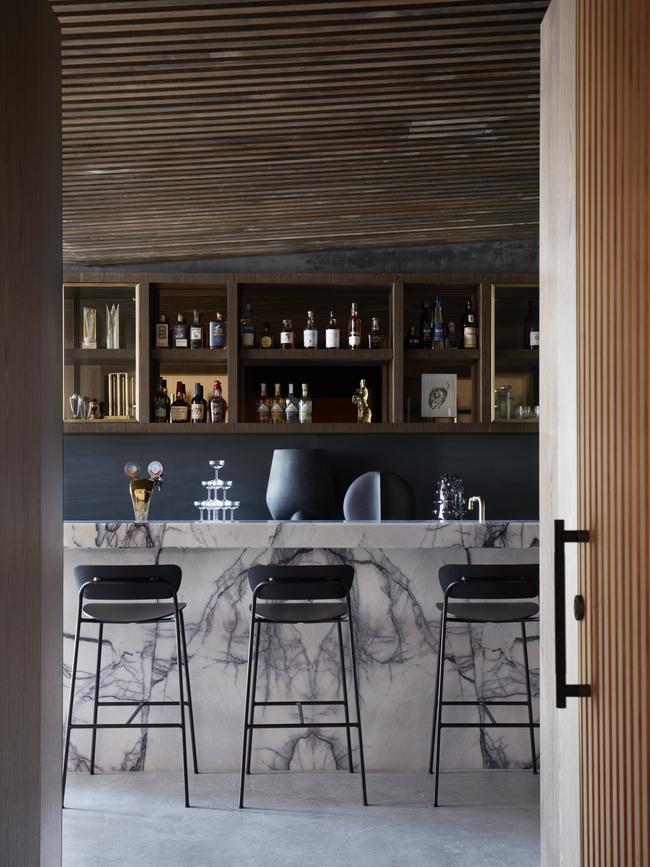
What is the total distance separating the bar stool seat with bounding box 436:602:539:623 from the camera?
342 centimetres

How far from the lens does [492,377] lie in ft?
18.3

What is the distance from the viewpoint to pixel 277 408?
5723mm

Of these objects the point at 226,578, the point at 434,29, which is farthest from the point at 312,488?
the point at 434,29

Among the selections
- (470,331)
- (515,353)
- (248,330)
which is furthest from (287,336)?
(515,353)

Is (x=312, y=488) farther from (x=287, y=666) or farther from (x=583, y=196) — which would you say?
(x=583, y=196)

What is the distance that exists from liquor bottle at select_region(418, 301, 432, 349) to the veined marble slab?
7.36 ft

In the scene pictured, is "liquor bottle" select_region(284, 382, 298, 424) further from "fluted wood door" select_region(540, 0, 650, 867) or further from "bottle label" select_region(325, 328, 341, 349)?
"fluted wood door" select_region(540, 0, 650, 867)

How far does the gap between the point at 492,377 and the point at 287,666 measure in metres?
2.52

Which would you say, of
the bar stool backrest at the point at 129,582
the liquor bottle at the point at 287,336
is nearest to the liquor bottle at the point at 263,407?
the liquor bottle at the point at 287,336

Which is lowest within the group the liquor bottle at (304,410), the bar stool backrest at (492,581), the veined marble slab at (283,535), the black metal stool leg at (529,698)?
the black metal stool leg at (529,698)

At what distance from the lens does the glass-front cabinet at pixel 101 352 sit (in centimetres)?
562

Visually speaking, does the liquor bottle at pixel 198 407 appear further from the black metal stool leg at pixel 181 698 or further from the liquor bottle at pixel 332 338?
the black metal stool leg at pixel 181 698

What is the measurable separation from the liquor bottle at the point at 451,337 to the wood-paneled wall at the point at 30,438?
398 cm

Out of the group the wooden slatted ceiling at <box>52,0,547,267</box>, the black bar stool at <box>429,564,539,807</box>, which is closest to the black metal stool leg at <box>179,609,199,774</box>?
the black bar stool at <box>429,564,539,807</box>
